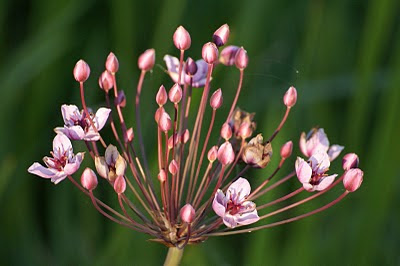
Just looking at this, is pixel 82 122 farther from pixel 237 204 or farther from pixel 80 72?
pixel 237 204

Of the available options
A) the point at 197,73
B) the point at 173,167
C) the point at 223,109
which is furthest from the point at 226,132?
the point at 223,109

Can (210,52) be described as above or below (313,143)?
above

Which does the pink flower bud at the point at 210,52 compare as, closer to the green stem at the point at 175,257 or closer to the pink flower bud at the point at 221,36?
the pink flower bud at the point at 221,36

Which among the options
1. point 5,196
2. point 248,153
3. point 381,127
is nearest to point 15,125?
point 5,196

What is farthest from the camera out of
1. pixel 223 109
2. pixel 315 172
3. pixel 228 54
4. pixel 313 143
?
pixel 223 109

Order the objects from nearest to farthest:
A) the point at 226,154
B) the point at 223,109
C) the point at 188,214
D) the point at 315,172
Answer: the point at 188,214 < the point at 226,154 < the point at 315,172 < the point at 223,109

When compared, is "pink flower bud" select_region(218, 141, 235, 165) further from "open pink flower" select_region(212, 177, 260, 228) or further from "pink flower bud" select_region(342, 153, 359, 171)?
"pink flower bud" select_region(342, 153, 359, 171)

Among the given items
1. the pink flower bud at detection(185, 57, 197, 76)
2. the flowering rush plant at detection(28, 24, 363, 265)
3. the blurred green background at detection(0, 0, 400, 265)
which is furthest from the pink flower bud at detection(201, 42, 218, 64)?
the blurred green background at detection(0, 0, 400, 265)

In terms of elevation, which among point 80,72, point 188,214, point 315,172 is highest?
point 80,72
